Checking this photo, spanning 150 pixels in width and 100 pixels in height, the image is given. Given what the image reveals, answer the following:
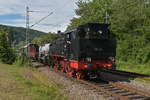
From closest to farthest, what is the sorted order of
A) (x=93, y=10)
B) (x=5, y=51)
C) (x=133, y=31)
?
(x=133, y=31) < (x=5, y=51) < (x=93, y=10)

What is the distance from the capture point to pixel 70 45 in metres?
15.3

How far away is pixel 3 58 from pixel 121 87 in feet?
78.9

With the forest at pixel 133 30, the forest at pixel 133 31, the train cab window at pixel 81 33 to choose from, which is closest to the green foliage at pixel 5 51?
the forest at pixel 133 31

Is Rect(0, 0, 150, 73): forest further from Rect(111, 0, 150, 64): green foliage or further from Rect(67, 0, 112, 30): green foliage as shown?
Rect(67, 0, 112, 30): green foliage

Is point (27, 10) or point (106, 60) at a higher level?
point (27, 10)


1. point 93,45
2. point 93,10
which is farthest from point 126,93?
point 93,10

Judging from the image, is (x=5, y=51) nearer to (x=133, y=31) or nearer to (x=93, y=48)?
(x=133, y=31)

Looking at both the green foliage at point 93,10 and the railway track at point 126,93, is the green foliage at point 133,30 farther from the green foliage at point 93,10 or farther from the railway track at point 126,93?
the railway track at point 126,93

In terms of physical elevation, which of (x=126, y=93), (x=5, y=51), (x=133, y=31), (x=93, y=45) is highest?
(x=133, y=31)

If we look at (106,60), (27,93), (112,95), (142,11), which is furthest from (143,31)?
(27,93)

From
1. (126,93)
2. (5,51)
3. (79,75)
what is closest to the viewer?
(126,93)

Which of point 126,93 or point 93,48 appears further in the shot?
point 93,48

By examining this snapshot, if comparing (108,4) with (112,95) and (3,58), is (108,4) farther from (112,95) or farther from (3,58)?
(112,95)

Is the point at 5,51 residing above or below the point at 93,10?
below
